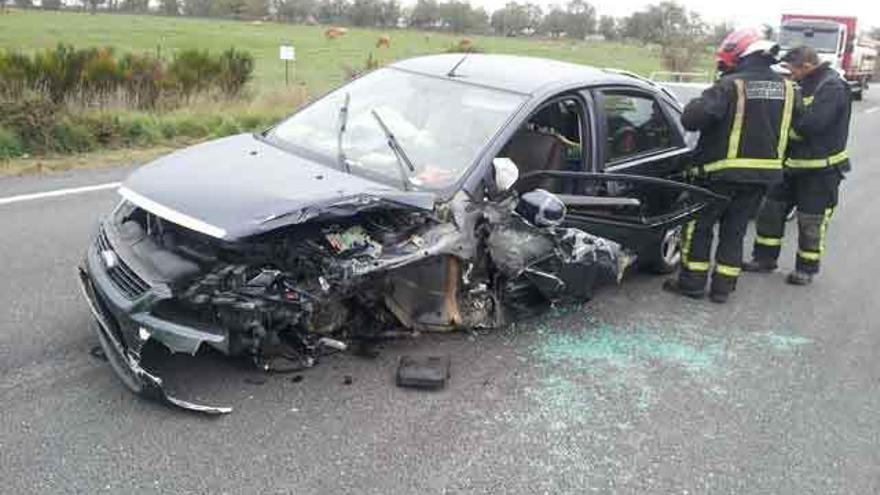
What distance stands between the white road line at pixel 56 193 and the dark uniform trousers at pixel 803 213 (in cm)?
592

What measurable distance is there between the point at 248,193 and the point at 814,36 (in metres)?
25.7

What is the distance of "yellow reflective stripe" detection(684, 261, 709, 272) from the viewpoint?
17.4 feet

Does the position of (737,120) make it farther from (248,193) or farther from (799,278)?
(248,193)

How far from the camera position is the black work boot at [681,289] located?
17.5 ft

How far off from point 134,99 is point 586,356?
10.2 m

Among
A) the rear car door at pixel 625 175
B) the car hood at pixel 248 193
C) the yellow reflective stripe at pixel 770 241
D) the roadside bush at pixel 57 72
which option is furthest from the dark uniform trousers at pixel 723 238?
the roadside bush at pixel 57 72

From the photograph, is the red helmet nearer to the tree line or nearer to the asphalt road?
the asphalt road

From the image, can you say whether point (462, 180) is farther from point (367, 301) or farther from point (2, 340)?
point (2, 340)

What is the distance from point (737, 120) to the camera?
5113mm

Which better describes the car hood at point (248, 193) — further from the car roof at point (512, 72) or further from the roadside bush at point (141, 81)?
the roadside bush at point (141, 81)

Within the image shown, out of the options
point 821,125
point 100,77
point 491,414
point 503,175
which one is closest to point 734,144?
point 821,125

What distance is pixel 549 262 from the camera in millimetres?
4254

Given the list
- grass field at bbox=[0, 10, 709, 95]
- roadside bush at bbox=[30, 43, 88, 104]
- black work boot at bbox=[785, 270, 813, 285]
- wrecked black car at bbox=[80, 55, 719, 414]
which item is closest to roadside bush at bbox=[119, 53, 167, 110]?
roadside bush at bbox=[30, 43, 88, 104]

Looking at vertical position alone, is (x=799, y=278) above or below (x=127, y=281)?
below
